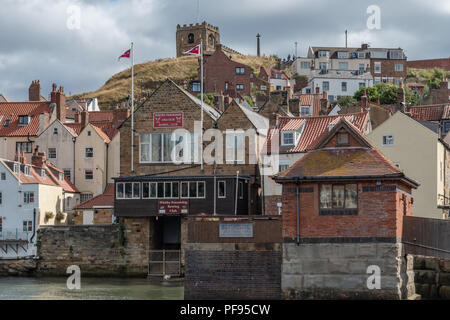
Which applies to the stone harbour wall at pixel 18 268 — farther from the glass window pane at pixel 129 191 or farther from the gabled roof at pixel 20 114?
the gabled roof at pixel 20 114

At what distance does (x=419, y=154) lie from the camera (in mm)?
56750

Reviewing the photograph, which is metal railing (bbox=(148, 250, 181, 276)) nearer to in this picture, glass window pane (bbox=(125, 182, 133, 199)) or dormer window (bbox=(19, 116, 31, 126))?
glass window pane (bbox=(125, 182, 133, 199))

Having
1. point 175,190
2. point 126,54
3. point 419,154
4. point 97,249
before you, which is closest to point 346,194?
point 419,154

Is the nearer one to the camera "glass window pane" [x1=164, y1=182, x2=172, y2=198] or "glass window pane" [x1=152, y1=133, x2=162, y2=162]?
"glass window pane" [x1=164, y1=182, x2=172, y2=198]

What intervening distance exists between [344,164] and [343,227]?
3040 mm

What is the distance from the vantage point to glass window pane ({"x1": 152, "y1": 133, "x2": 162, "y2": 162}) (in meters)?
61.4

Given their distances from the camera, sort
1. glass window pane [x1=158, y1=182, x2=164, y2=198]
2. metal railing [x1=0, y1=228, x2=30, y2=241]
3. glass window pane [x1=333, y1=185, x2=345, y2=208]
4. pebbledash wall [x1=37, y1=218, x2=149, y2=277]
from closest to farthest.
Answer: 1. glass window pane [x1=333, y1=185, x2=345, y2=208]
2. glass window pane [x1=158, y1=182, x2=164, y2=198]
3. pebbledash wall [x1=37, y1=218, x2=149, y2=277]
4. metal railing [x1=0, y1=228, x2=30, y2=241]

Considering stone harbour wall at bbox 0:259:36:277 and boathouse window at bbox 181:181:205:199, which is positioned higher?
boathouse window at bbox 181:181:205:199

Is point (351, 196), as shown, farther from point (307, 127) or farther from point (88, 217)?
point (88, 217)

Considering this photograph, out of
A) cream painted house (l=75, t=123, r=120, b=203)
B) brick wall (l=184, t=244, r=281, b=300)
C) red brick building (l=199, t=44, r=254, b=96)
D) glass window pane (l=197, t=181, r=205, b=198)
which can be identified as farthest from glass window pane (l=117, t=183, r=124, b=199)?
red brick building (l=199, t=44, r=254, b=96)

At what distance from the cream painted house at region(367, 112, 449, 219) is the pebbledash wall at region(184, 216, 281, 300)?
20.5 m

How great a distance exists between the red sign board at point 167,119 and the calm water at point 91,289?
12084 millimetres

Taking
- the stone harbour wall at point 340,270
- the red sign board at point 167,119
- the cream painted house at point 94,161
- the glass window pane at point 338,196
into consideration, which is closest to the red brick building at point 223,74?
the cream painted house at point 94,161
